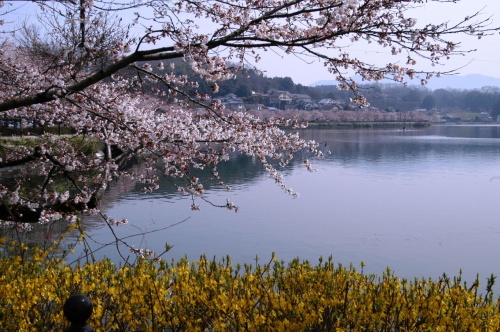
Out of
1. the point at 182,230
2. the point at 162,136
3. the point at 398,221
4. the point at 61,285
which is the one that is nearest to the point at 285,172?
the point at 398,221

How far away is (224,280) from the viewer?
4.10 metres

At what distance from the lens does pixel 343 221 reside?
15.1 m

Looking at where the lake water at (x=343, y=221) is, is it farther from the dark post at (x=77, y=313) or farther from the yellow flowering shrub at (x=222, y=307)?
the dark post at (x=77, y=313)

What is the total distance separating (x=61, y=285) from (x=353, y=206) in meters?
13.7

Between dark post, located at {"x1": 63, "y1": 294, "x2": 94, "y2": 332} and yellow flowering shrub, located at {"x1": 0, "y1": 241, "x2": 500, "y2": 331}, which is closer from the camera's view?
dark post, located at {"x1": 63, "y1": 294, "x2": 94, "y2": 332}

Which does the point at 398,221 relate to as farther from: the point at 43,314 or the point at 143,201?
the point at 43,314

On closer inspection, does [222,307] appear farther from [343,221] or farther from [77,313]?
[343,221]

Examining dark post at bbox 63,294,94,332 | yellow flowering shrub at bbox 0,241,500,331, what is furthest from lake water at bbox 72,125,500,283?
dark post at bbox 63,294,94,332

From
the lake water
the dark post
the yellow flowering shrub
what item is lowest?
the lake water

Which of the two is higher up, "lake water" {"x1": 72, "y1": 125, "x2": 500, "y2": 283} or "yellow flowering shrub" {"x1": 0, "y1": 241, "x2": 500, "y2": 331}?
"yellow flowering shrub" {"x1": 0, "y1": 241, "x2": 500, "y2": 331}

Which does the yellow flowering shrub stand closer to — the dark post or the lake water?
the dark post

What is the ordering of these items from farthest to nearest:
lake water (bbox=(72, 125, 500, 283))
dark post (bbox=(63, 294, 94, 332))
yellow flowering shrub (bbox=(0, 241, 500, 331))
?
lake water (bbox=(72, 125, 500, 283))
yellow flowering shrub (bbox=(0, 241, 500, 331))
dark post (bbox=(63, 294, 94, 332))

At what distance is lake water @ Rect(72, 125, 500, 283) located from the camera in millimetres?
11539

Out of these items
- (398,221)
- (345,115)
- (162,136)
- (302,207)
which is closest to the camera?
(162,136)
